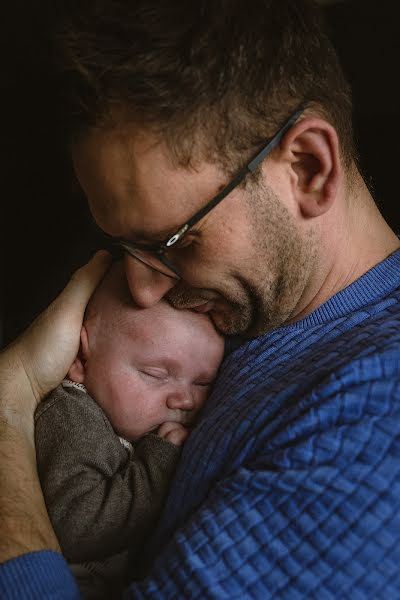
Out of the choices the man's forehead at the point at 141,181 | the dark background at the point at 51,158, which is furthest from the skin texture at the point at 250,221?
the dark background at the point at 51,158

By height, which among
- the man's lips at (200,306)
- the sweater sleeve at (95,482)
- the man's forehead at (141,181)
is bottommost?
the sweater sleeve at (95,482)

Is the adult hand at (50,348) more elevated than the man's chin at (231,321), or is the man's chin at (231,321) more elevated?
the man's chin at (231,321)

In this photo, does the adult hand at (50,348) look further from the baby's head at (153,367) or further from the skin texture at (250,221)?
the skin texture at (250,221)

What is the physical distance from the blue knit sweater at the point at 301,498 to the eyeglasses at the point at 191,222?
38cm

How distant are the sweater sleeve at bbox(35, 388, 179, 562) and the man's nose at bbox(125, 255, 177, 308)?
0.35m

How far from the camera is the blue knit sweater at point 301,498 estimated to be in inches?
35.9

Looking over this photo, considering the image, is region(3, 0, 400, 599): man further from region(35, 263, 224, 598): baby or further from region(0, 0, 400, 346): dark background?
region(0, 0, 400, 346): dark background

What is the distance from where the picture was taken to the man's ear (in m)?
1.19

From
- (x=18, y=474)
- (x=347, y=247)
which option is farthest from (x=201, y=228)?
(x=18, y=474)

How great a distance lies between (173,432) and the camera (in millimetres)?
1539

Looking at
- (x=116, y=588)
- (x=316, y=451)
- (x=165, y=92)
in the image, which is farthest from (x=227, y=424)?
(x=165, y=92)

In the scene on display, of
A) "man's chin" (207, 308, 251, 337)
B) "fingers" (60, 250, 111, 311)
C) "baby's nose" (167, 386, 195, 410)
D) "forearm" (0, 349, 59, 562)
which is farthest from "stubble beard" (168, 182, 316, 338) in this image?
"forearm" (0, 349, 59, 562)

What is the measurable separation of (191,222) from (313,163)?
292mm

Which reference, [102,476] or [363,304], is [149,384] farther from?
[363,304]
